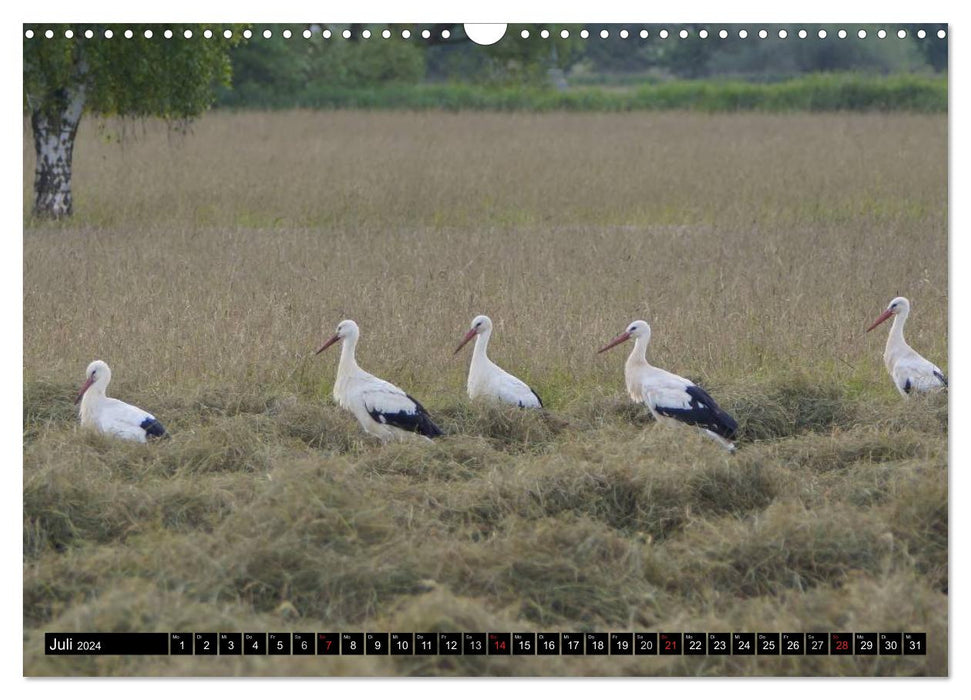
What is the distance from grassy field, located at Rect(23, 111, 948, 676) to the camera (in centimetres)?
493

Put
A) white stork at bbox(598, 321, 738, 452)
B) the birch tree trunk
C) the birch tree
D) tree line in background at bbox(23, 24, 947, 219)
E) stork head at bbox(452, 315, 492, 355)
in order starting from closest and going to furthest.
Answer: tree line in background at bbox(23, 24, 947, 219)
white stork at bbox(598, 321, 738, 452)
stork head at bbox(452, 315, 492, 355)
the birch tree
the birch tree trunk

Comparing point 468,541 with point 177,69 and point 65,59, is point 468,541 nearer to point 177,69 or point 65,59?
point 177,69

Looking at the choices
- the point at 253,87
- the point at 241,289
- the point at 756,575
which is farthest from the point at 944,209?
the point at 253,87

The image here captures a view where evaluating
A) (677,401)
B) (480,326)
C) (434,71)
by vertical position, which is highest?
(434,71)

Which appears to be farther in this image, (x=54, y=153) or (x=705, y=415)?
(x=54, y=153)

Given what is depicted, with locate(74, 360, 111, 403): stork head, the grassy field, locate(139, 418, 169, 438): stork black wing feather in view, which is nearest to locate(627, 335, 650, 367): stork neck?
the grassy field

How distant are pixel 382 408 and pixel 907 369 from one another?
314 cm

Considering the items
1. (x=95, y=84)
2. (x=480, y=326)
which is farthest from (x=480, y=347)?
(x=95, y=84)

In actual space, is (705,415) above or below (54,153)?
below

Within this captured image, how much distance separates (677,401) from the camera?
281 inches

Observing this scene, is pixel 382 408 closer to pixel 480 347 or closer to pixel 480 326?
pixel 480 347

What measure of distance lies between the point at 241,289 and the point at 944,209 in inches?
243

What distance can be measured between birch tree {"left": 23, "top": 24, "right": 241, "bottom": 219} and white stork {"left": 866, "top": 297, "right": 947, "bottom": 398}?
5466 mm

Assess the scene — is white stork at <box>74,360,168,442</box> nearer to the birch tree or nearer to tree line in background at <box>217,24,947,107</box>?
tree line in background at <box>217,24,947,107</box>
